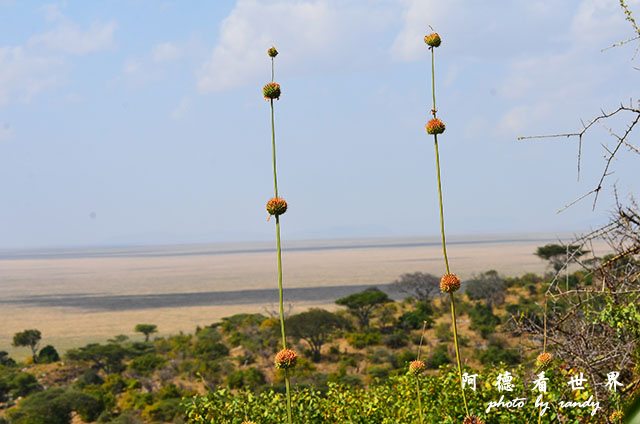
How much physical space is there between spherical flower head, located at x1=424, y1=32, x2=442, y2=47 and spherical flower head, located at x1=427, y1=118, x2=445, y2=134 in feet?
0.71

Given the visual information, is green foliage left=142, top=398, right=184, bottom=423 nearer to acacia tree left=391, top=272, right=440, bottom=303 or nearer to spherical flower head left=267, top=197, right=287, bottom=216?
spherical flower head left=267, top=197, right=287, bottom=216

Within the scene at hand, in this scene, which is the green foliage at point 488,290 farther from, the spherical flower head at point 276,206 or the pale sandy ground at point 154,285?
the spherical flower head at point 276,206

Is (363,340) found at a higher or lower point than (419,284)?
lower

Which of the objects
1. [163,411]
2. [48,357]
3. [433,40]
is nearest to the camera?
[433,40]

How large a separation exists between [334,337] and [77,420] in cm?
1491

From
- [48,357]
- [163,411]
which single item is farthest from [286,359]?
[48,357]

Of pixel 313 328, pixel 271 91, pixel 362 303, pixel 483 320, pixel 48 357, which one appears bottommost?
pixel 48 357

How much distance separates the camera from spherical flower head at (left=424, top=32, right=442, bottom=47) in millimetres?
1795

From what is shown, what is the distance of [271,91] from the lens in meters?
1.85

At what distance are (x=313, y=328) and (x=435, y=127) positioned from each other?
3171cm

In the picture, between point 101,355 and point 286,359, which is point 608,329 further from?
point 101,355

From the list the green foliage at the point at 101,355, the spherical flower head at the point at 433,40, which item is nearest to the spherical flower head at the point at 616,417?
the spherical flower head at the point at 433,40

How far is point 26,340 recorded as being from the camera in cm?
4109

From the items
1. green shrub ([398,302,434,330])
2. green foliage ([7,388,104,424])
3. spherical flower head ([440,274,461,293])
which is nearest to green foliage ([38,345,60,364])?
green foliage ([7,388,104,424])
